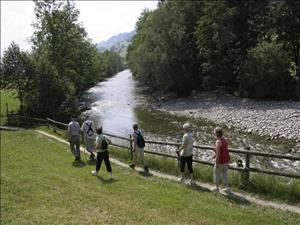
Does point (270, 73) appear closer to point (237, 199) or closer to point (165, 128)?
point (165, 128)

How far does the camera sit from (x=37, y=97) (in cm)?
3769

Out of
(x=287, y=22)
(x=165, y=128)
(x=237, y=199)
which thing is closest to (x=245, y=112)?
(x=165, y=128)

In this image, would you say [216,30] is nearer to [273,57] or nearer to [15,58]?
[273,57]

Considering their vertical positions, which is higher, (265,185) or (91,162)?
(265,185)

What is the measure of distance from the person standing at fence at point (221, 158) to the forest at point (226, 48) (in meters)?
30.5

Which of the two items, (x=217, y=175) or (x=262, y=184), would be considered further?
(x=217, y=175)

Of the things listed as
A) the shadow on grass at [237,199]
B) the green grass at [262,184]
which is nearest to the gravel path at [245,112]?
the green grass at [262,184]

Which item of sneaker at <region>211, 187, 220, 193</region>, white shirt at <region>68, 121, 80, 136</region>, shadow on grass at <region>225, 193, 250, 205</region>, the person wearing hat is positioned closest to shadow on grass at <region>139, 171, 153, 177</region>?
the person wearing hat

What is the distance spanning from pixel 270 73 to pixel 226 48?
9.01 metres

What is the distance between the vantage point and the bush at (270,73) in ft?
129

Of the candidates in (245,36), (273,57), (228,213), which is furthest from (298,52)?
(228,213)

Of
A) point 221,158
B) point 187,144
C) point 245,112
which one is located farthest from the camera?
point 245,112

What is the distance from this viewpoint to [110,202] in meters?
11.2

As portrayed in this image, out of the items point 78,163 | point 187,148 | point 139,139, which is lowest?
point 78,163
